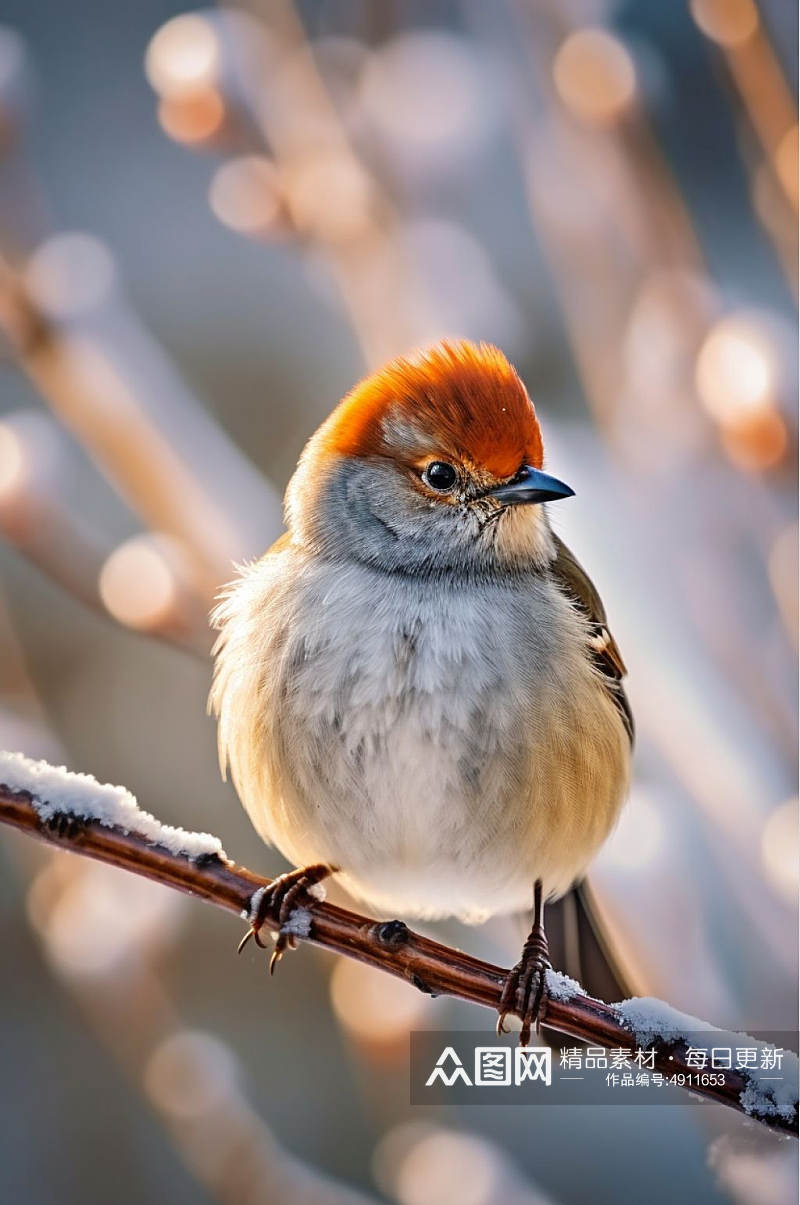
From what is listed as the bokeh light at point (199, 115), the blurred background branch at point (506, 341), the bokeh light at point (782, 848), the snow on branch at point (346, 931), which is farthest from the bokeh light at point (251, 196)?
the bokeh light at point (782, 848)

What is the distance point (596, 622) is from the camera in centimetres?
185

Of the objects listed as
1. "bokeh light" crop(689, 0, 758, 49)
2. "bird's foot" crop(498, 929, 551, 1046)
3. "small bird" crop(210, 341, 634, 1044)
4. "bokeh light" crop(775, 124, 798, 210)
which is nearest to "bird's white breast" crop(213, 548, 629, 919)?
"small bird" crop(210, 341, 634, 1044)

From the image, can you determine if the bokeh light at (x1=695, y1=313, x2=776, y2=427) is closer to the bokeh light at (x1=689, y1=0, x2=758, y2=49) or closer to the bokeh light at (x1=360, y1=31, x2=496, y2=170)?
the bokeh light at (x1=689, y1=0, x2=758, y2=49)

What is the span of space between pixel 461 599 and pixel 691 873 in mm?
489

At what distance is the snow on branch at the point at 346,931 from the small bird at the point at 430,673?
141mm

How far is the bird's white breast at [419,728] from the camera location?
159 cm

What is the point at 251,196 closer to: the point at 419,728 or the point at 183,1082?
the point at 419,728

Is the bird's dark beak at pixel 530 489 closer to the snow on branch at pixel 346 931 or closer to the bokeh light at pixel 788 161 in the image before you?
the bokeh light at pixel 788 161

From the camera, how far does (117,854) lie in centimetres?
127

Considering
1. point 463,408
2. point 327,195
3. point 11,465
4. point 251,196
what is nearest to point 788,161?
point 463,408

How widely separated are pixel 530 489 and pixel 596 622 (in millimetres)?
299

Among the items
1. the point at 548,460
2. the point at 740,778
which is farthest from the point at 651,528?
the point at 740,778

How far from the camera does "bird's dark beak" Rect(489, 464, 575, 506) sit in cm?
161

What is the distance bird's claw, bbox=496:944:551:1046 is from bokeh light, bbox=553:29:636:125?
1.13m
